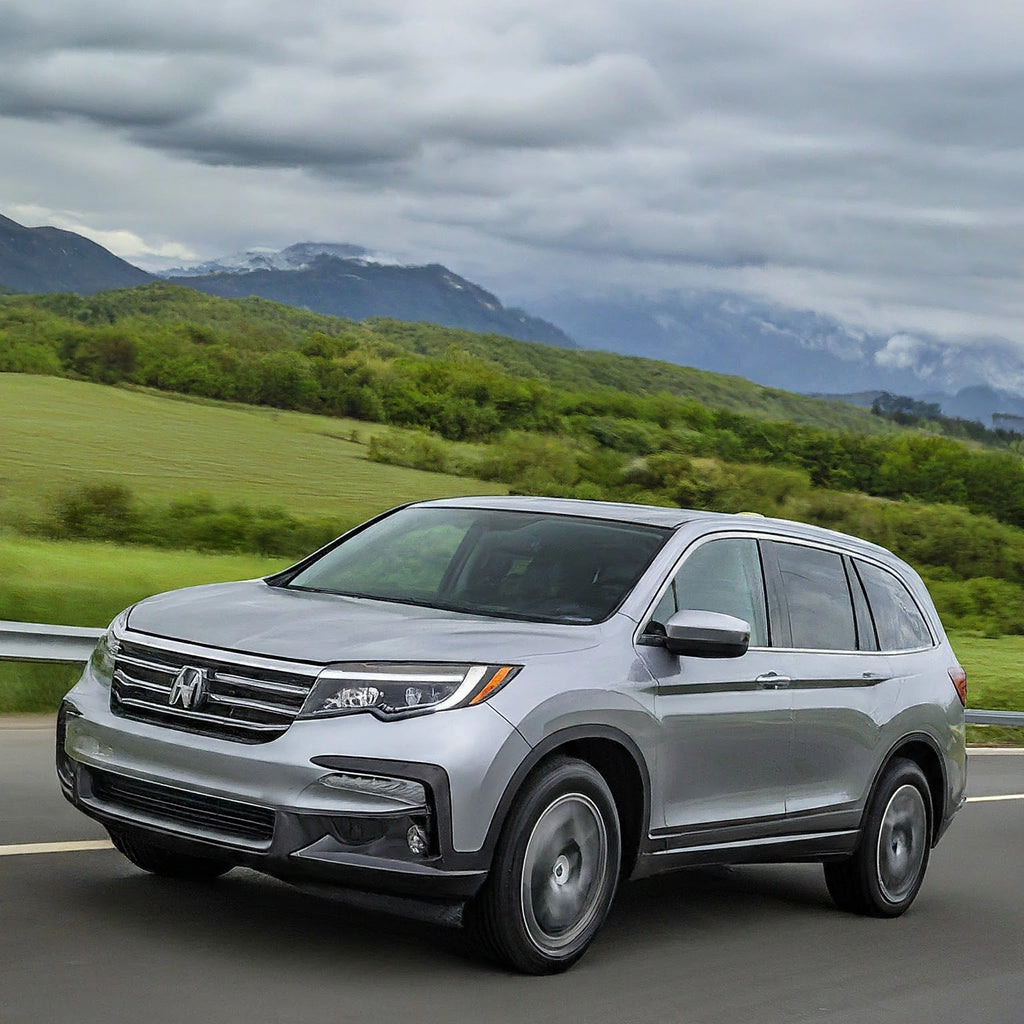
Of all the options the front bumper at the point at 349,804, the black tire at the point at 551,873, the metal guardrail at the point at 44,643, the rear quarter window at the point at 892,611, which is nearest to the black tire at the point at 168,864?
the front bumper at the point at 349,804

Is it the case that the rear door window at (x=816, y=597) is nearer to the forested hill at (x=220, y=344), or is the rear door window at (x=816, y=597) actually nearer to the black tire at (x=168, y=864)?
the black tire at (x=168, y=864)

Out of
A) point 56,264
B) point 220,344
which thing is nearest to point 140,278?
point 220,344

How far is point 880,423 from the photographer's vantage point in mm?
61219

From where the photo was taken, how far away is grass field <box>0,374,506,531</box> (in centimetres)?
2247

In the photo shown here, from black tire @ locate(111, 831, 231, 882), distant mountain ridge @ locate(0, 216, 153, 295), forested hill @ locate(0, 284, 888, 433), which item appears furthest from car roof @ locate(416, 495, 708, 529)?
distant mountain ridge @ locate(0, 216, 153, 295)

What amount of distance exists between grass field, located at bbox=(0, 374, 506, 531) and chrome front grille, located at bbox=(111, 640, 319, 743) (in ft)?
47.8

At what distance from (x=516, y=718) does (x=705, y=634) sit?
36.9 inches

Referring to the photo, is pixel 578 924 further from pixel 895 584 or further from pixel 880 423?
pixel 880 423

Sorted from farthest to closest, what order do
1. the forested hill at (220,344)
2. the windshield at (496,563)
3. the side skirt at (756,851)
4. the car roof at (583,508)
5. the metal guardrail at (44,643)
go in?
the forested hill at (220,344) → the metal guardrail at (44,643) → the car roof at (583,508) → the windshield at (496,563) → the side skirt at (756,851)

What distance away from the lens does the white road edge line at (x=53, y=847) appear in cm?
700

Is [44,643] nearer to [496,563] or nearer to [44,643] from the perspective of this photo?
[44,643]

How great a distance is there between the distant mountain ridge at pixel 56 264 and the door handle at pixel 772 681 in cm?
3284

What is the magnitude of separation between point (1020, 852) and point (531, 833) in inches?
240

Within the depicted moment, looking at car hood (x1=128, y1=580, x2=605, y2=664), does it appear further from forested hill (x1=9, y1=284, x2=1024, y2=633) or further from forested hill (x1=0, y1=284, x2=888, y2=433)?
forested hill (x1=0, y1=284, x2=888, y2=433)
